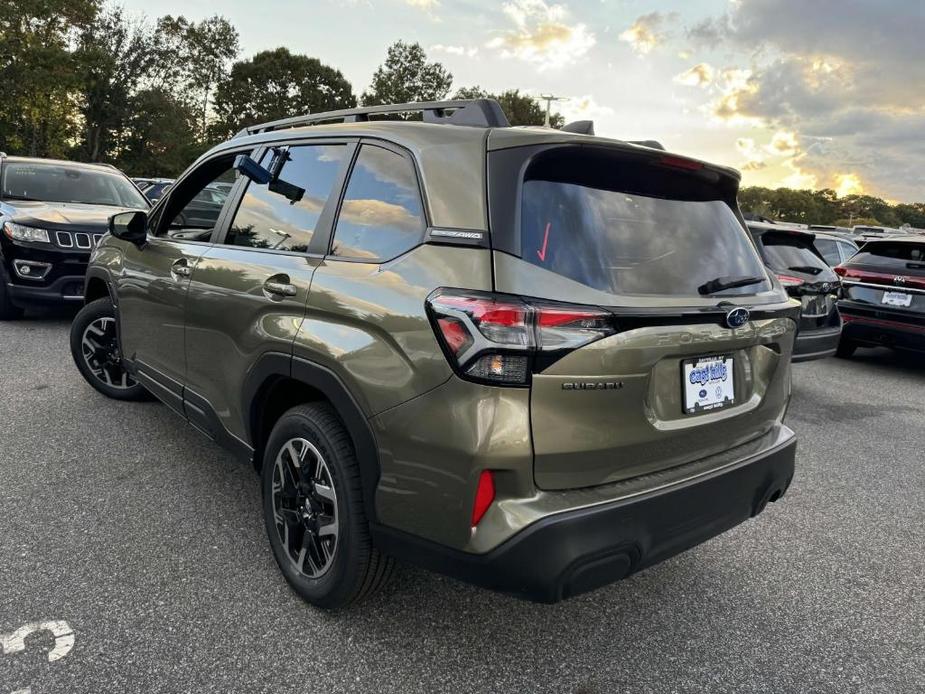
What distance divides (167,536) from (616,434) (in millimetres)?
2121

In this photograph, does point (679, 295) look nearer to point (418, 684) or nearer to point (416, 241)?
point (416, 241)

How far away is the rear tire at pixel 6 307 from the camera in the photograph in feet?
22.1

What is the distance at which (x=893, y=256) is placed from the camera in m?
7.37

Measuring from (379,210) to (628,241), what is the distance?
0.84m

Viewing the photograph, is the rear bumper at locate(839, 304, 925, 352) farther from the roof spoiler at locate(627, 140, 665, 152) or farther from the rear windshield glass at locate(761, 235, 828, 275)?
the roof spoiler at locate(627, 140, 665, 152)

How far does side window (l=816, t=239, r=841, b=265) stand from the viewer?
33.8 ft

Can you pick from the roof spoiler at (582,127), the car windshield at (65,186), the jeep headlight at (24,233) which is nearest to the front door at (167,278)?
the roof spoiler at (582,127)

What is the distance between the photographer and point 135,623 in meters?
2.26

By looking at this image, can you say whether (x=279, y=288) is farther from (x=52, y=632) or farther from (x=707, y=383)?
(x=707, y=383)

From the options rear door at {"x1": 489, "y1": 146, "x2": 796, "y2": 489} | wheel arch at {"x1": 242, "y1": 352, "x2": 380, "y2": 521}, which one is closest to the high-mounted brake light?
rear door at {"x1": 489, "y1": 146, "x2": 796, "y2": 489}

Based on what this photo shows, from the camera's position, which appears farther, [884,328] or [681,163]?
[884,328]

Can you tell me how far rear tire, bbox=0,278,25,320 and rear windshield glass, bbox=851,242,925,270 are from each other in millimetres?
9614

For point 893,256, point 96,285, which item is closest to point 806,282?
point 893,256

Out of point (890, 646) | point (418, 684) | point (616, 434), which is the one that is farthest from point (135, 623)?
point (890, 646)
